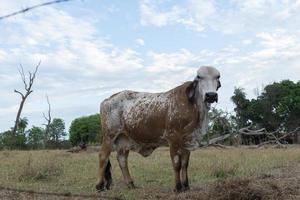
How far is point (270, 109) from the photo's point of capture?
170 ft

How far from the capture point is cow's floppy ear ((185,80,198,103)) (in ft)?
25.4

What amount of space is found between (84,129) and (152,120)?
6308 centimetres

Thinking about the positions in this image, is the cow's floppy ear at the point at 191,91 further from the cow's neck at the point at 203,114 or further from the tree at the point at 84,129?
the tree at the point at 84,129

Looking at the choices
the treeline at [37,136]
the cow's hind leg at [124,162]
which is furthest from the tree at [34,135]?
the cow's hind leg at [124,162]

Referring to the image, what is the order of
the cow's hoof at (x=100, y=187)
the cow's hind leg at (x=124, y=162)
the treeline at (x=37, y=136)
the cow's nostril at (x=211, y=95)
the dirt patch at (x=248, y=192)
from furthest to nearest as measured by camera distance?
1. the treeline at (x=37, y=136)
2. the cow's hind leg at (x=124, y=162)
3. the cow's hoof at (x=100, y=187)
4. the cow's nostril at (x=211, y=95)
5. the dirt patch at (x=248, y=192)

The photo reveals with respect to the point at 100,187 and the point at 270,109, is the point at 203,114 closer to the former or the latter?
the point at 100,187

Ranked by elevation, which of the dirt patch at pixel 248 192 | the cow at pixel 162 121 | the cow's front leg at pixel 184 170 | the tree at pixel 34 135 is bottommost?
the dirt patch at pixel 248 192

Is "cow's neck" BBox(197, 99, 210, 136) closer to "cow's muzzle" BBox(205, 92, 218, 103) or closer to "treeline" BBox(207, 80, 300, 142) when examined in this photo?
"cow's muzzle" BBox(205, 92, 218, 103)

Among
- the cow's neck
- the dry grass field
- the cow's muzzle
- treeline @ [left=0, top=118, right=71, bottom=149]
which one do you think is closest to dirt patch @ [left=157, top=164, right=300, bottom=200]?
the dry grass field

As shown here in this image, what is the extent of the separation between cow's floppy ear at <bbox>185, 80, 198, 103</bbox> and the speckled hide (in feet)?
0.19

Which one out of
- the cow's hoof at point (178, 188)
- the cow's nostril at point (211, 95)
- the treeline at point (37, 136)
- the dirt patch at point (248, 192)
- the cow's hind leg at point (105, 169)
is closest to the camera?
the dirt patch at point (248, 192)

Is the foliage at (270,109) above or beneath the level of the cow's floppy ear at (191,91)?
above

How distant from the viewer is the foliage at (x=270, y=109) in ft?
167

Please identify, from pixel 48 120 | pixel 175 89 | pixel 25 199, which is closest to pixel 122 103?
pixel 175 89
